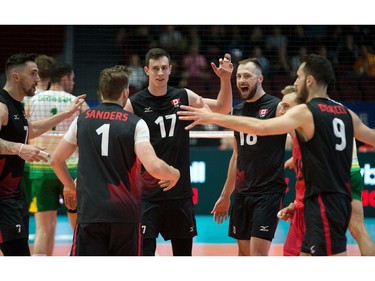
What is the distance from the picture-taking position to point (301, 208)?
6.72 meters

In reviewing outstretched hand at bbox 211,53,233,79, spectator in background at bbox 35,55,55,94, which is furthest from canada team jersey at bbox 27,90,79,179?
outstretched hand at bbox 211,53,233,79

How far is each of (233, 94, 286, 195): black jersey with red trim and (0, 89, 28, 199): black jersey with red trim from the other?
2.41 metres

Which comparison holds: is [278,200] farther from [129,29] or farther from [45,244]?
[129,29]

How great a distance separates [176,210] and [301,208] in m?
1.48

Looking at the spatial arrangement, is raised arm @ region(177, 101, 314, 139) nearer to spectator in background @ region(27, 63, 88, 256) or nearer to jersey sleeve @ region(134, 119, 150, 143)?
jersey sleeve @ region(134, 119, 150, 143)

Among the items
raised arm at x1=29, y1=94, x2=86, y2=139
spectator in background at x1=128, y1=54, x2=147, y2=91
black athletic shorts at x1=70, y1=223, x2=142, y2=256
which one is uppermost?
spectator in background at x1=128, y1=54, x2=147, y2=91

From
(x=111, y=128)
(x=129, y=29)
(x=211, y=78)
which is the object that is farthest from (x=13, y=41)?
(x=111, y=128)

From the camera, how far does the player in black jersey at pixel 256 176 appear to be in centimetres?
746

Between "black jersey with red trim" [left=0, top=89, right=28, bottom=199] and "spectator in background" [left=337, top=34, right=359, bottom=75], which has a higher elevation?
"spectator in background" [left=337, top=34, right=359, bottom=75]

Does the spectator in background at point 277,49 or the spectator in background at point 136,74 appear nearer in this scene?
the spectator in background at point 136,74

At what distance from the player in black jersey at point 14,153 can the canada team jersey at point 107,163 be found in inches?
27.0

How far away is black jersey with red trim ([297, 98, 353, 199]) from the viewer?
5844mm

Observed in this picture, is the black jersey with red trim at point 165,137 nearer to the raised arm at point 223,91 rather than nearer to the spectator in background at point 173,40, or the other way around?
the raised arm at point 223,91

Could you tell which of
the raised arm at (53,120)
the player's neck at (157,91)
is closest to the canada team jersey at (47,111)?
the raised arm at (53,120)
